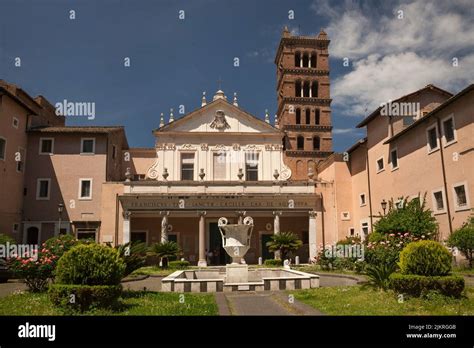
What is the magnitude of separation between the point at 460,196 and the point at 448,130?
3.49m

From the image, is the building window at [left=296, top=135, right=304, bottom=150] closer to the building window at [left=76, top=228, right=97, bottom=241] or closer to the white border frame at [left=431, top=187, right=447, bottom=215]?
the white border frame at [left=431, top=187, right=447, bottom=215]

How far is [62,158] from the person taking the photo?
3153 cm

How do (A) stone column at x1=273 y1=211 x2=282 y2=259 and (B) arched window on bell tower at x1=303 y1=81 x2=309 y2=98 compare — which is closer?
(A) stone column at x1=273 y1=211 x2=282 y2=259

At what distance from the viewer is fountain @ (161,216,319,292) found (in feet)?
45.2

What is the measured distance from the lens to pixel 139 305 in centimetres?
1029

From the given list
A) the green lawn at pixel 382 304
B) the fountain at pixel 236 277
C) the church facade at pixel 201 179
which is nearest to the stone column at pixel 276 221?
the church facade at pixel 201 179

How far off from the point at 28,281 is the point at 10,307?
359 centimetres

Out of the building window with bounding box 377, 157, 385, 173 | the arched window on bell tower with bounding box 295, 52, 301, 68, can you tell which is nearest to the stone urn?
the building window with bounding box 377, 157, 385, 173

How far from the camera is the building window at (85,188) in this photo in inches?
1230

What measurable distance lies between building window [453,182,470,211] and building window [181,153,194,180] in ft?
68.4

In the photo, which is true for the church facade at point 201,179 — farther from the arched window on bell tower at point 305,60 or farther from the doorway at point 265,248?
the arched window on bell tower at point 305,60

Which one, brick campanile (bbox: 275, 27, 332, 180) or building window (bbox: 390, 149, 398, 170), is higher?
brick campanile (bbox: 275, 27, 332, 180)
